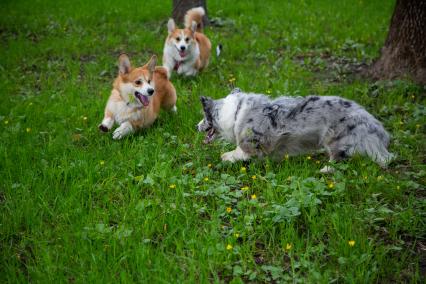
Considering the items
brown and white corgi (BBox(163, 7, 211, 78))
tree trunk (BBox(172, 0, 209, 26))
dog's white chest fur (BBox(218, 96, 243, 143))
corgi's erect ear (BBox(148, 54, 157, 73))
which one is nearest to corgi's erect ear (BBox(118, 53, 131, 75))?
corgi's erect ear (BBox(148, 54, 157, 73))

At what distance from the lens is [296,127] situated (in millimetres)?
4180

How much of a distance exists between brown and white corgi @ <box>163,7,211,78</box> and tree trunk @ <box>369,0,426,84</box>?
2.77 m

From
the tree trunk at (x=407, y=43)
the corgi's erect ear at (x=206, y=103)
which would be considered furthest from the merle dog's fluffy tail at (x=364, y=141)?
the tree trunk at (x=407, y=43)

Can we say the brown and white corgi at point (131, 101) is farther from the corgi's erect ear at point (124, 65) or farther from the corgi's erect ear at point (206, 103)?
the corgi's erect ear at point (206, 103)

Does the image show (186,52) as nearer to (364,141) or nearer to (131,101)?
(131,101)

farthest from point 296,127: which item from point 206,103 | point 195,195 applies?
point 195,195

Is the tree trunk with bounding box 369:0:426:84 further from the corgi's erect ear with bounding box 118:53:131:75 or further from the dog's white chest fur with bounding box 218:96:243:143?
the corgi's erect ear with bounding box 118:53:131:75

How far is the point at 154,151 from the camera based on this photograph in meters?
4.52

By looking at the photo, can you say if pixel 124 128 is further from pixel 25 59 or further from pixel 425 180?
pixel 25 59

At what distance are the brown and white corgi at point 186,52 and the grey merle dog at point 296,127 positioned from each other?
2652mm

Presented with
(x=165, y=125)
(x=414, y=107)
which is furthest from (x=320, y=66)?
(x=165, y=125)

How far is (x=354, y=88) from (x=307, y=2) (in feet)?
19.1

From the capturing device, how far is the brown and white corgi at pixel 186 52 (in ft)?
23.0

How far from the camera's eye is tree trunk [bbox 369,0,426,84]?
219 inches
